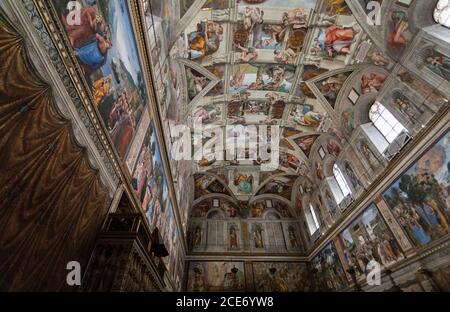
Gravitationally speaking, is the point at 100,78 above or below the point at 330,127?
below

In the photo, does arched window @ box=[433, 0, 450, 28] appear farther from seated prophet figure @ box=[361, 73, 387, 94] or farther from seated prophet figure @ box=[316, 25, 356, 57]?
seated prophet figure @ box=[316, 25, 356, 57]

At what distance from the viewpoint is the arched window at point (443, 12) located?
23.2 ft

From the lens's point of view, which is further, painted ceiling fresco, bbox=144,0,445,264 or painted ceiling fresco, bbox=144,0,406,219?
painted ceiling fresco, bbox=144,0,406,219

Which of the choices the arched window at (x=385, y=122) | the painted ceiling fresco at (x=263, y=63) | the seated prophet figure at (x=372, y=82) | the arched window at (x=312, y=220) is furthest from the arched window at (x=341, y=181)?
the seated prophet figure at (x=372, y=82)

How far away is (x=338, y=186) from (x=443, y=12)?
33.2ft

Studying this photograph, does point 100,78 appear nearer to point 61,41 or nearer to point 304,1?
point 61,41

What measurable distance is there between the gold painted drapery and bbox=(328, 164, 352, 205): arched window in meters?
13.8

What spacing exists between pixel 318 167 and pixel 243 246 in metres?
9.30

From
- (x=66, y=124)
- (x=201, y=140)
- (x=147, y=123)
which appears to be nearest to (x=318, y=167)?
(x=201, y=140)

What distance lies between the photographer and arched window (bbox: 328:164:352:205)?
1326 cm

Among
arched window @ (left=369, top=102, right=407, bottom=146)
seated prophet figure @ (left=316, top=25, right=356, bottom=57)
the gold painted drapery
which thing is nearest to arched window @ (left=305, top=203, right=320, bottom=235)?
arched window @ (left=369, top=102, right=407, bottom=146)

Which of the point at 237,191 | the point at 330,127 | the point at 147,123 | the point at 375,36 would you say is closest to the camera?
the point at 147,123

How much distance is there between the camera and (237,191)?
20.5 metres

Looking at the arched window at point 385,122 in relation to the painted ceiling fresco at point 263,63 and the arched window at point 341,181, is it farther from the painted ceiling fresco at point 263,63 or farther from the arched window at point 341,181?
the arched window at point 341,181
